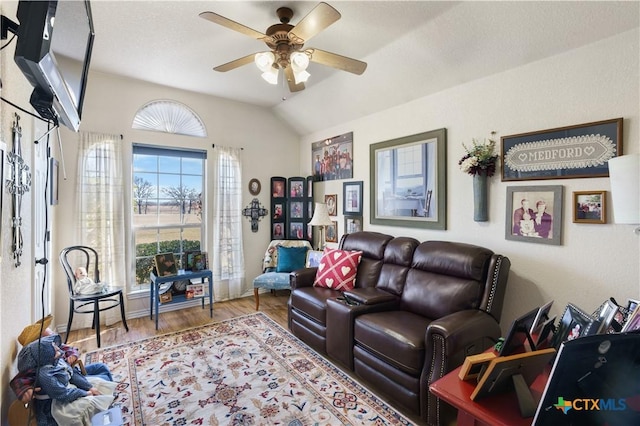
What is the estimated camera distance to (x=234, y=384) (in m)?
2.41

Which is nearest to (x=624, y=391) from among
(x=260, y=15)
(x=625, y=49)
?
(x=625, y=49)

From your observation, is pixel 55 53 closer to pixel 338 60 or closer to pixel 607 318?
pixel 338 60

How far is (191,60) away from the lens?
3188 millimetres

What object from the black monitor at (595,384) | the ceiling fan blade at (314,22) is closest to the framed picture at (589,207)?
the black monitor at (595,384)

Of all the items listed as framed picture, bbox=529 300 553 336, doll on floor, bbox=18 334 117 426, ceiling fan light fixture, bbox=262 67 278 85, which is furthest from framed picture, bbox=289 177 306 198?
framed picture, bbox=529 300 553 336

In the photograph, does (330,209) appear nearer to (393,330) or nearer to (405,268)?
(405,268)

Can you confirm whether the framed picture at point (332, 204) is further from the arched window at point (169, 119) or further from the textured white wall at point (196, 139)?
the arched window at point (169, 119)

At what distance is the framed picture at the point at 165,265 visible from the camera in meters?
3.68

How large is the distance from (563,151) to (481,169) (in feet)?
1.86

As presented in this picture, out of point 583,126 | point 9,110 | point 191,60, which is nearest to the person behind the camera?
point 9,110

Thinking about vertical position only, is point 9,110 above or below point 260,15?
below

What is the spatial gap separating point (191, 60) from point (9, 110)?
196 cm

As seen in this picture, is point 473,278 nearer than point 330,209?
Yes

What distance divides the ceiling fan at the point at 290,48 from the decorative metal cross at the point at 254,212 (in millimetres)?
2520
